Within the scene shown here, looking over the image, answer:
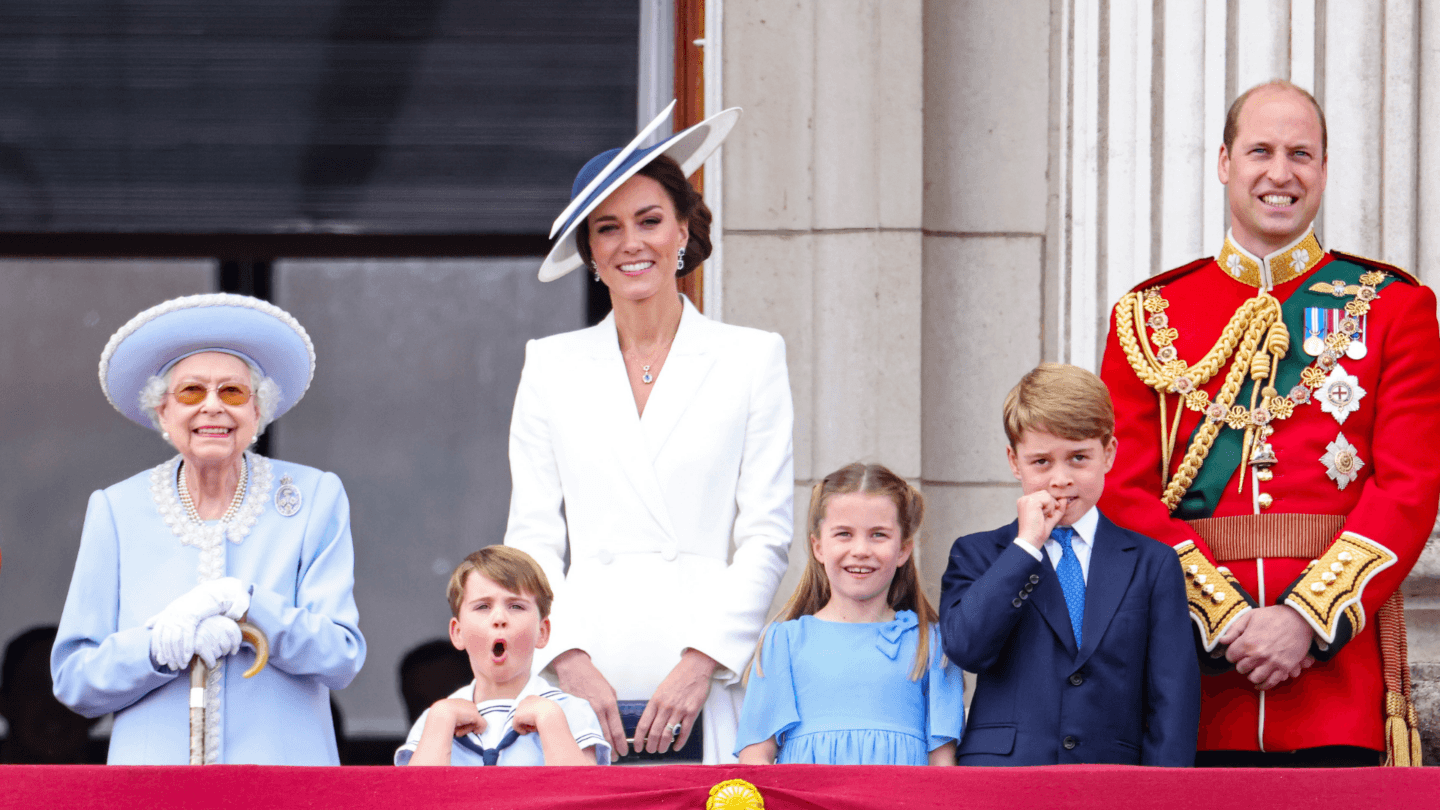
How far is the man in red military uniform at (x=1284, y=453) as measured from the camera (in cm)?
314

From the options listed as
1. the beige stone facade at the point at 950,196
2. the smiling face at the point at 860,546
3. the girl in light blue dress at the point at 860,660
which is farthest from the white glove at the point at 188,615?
the beige stone facade at the point at 950,196

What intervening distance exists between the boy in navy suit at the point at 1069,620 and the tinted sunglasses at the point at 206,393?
133cm

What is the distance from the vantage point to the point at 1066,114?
→ 507cm

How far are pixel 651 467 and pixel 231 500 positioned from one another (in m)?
0.79

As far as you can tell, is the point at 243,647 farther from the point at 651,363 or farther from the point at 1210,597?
the point at 1210,597

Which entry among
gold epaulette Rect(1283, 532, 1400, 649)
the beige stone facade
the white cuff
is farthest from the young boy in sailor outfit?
the beige stone facade

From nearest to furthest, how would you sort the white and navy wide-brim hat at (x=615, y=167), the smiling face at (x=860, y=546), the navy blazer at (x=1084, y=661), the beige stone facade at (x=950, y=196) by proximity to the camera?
the navy blazer at (x=1084, y=661) < the smiling face at (x=860, y=546) < the white and navy wide-brim hat at (x=615, y=167) < the beige stone facade at (x=950, y=196)

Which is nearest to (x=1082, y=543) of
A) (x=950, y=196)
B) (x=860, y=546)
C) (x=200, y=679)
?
(x=860, y=546)

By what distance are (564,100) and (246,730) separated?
3561 millimetres

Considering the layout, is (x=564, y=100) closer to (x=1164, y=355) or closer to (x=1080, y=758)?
(x=1164, y=355)

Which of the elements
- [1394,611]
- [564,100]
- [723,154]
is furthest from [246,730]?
[564,100]

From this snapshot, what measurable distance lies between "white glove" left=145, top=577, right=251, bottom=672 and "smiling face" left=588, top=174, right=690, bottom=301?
38.0 inches

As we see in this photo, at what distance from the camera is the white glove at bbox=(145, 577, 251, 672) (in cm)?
301

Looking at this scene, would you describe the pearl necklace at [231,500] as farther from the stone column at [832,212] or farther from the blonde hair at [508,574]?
the stone column at [832,212]
